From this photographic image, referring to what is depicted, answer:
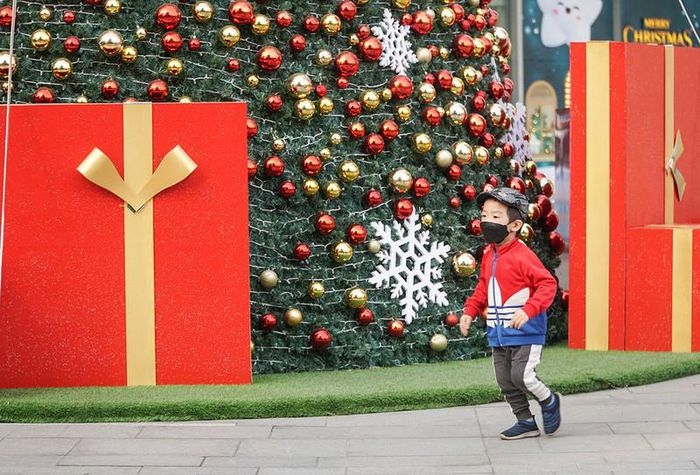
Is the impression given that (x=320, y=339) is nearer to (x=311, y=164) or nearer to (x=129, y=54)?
(x=311, y=164)

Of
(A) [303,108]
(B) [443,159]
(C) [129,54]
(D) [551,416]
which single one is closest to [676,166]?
(B) [443,159]

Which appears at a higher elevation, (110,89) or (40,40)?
(40,40)

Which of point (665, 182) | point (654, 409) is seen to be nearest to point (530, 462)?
point (654, 409)

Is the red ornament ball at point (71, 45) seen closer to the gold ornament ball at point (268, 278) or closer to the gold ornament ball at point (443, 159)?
the gold ornament ball at point (268, 278)

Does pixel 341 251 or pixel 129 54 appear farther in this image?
pixel 341 251

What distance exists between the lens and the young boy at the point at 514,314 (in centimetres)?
693

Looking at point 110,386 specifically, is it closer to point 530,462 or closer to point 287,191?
point 287,191

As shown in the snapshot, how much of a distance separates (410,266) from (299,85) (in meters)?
1.40

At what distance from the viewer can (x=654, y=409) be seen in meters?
7.61

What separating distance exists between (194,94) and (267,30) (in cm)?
61

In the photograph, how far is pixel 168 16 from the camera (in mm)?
8422

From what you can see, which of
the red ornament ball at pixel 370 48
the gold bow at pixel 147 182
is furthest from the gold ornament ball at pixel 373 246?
the gold bow at pixel 147 182

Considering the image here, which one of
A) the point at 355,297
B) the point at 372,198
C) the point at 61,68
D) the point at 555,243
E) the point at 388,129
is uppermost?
the point at 61,68

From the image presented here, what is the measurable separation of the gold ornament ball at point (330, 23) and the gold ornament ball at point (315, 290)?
160cm
